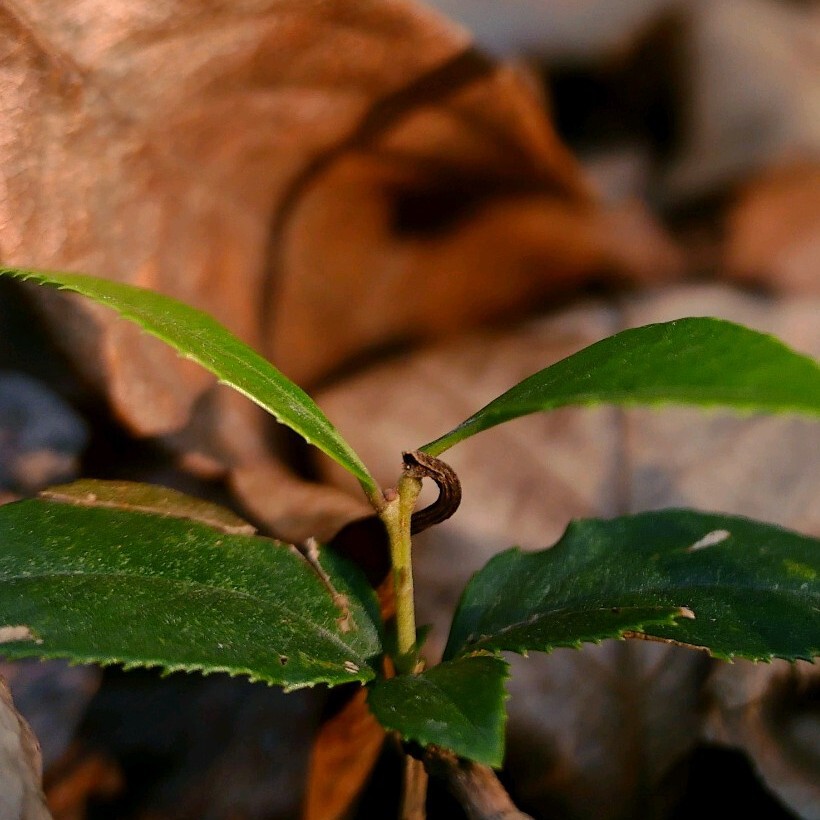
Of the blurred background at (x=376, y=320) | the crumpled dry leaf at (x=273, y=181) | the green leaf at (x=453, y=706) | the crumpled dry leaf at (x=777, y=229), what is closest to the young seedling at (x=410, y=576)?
the green leaf at (x=453, y=706)

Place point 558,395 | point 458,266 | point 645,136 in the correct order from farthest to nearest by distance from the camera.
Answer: point 645,136
point 458,266
point 558,395

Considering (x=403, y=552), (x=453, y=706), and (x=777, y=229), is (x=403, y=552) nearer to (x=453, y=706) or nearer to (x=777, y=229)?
(x=453, y=706)

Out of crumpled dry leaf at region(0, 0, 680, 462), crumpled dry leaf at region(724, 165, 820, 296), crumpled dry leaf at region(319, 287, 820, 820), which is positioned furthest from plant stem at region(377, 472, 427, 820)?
crumpled dry leaf at region(724, 165, 820, 296)

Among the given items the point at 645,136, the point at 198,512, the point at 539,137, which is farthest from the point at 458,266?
the point at 198,512

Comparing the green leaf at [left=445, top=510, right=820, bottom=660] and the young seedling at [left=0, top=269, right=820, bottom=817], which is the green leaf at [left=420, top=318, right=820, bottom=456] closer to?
the young seedling at [left=0, top=269, right=820, bottom=817]

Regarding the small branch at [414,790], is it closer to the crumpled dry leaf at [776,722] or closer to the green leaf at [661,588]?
the green leaf at [661,588]

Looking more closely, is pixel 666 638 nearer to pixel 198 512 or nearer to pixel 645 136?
pixel 198 512

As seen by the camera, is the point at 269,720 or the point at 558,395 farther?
the point at 269,720
